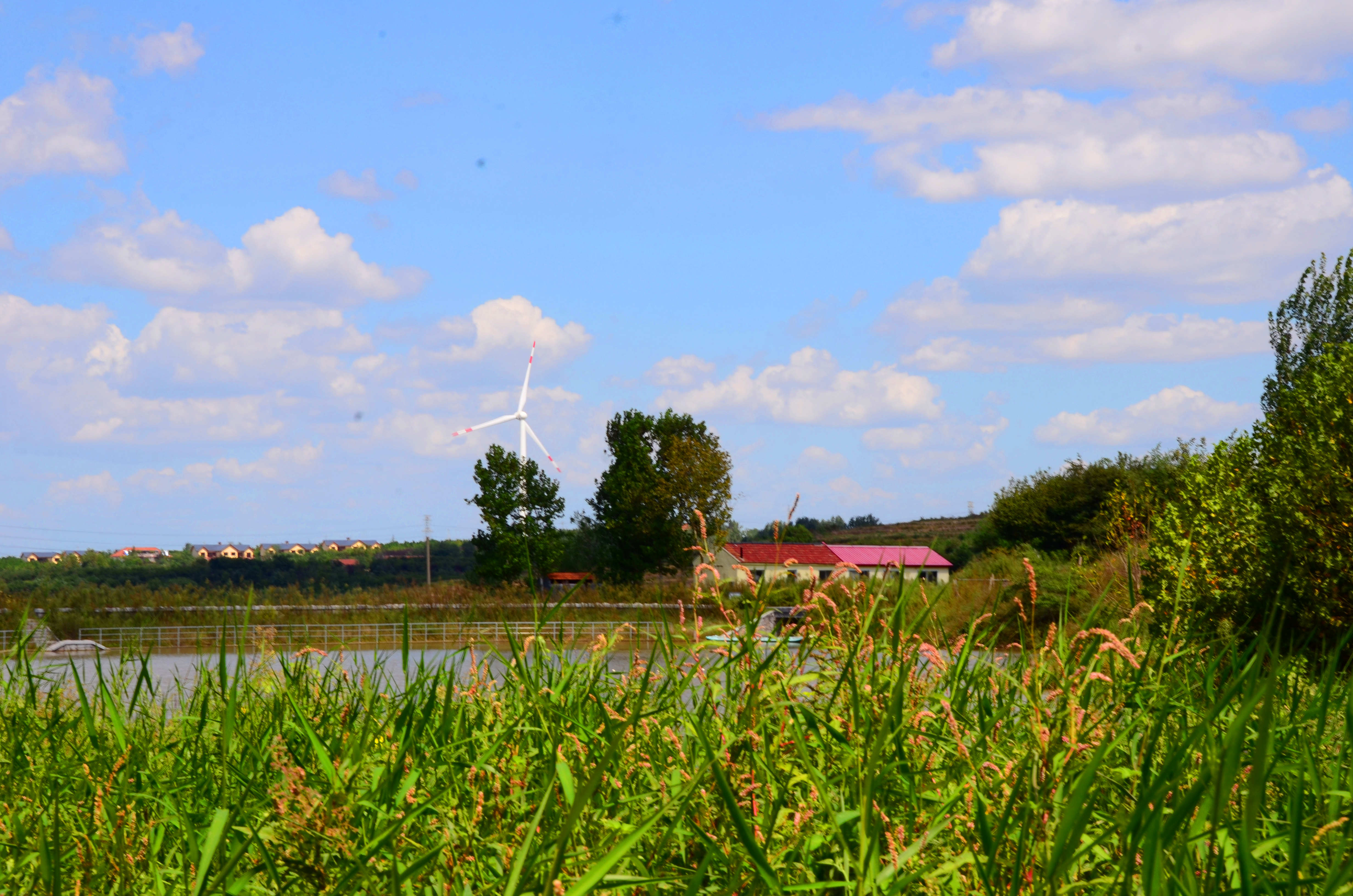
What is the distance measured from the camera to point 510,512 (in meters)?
55.9

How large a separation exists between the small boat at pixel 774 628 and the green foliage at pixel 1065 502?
41256 mm

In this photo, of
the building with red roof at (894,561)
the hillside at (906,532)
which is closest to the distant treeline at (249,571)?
the building with red roof at (894,561)

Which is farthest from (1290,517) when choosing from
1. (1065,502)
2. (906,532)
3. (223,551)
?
(223,551)

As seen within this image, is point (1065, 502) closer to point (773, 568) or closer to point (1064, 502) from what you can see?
point (1064, 502)

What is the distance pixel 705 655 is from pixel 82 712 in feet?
7.25

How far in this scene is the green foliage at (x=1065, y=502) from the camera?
144 ft

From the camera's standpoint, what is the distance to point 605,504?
194ft

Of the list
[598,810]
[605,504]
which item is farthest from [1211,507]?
[605,504]

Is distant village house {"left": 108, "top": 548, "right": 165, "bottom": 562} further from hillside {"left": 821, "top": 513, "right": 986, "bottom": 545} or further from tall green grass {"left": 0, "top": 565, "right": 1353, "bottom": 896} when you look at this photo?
tall green grass {"left": 0, "top": 565, "right": 1353, "bottom": 896}

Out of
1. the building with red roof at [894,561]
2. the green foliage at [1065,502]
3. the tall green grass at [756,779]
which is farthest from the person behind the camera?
the green foliage at [1065,502]

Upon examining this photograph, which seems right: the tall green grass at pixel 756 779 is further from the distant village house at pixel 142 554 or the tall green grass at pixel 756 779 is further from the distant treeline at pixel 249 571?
the distant village house at pixel 142 554

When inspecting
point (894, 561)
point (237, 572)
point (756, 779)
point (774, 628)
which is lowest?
point (237, 572)

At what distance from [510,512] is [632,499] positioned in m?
6.47

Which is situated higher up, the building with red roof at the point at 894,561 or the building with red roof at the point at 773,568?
the building with red roof at the point at 773,568
